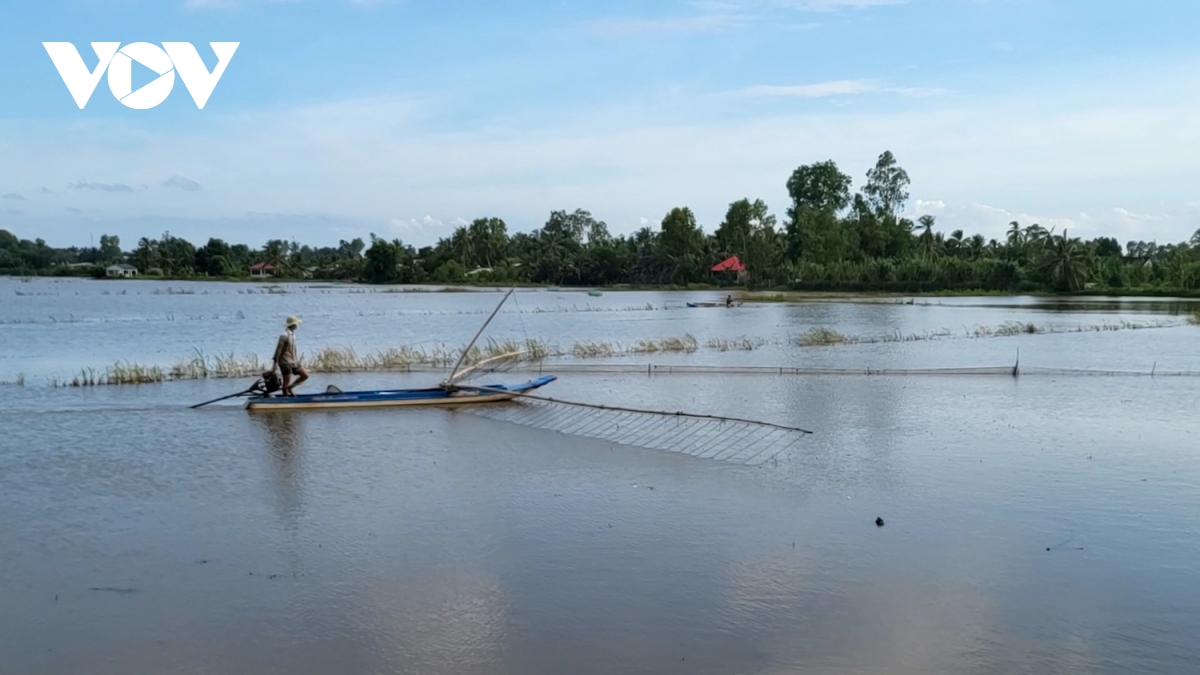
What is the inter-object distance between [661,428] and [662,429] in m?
0.07

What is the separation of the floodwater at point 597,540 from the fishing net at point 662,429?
0.36 m

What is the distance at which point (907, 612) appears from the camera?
6.21 meters

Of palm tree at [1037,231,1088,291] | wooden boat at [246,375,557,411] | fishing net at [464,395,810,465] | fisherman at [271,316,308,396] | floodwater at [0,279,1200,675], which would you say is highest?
palm tree at [1037,231,1088,291]

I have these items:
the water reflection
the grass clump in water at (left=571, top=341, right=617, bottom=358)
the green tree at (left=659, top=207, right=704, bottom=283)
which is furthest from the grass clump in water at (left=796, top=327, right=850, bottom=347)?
the green tree at (left=659, top=207, right=704, bottom=283)

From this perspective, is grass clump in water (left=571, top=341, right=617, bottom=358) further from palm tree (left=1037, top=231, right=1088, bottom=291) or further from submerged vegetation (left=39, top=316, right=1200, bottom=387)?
palm tree (left=1037, top=231, right=1088, bottom=291)

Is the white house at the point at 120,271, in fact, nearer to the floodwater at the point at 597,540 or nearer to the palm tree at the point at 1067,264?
the palm tree at the point at 1067,264

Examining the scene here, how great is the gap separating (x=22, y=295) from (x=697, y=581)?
2557 inches

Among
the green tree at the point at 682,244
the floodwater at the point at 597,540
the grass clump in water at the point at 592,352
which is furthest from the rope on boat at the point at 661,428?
the green tree at the point at 682,244

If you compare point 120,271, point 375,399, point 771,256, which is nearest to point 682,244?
point 771,256

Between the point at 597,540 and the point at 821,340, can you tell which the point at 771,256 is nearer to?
the point at 821,340

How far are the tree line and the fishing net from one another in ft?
190

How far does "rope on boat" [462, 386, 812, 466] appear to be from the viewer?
446 inches

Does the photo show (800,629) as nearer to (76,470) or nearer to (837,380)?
(76,470)

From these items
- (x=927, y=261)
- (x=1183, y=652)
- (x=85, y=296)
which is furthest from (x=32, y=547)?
(x=927, y=261)
